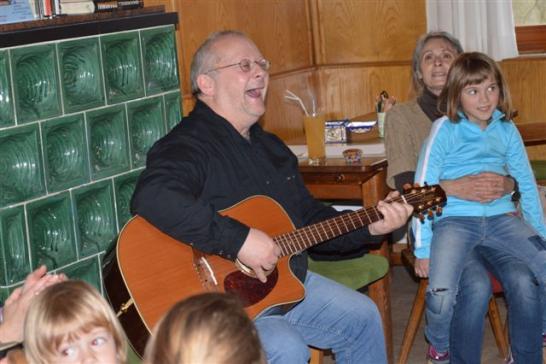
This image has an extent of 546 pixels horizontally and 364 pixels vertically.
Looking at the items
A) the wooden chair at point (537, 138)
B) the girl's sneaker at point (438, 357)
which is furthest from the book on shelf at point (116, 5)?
the wooden chair at point (537, 138)

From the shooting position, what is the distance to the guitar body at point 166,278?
104 inches

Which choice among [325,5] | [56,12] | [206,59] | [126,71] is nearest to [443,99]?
[206,59]

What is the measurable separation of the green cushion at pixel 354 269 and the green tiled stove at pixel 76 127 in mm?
658

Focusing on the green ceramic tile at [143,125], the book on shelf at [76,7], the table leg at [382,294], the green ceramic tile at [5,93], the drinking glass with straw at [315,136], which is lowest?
the table leg at [382,294]

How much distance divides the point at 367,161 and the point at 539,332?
788 millimetres

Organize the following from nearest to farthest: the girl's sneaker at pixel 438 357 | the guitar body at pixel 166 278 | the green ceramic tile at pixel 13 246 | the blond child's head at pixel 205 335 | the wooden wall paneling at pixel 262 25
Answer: the blond child's head at pixel 205 335 → the guitar body at pixel 166 278 → the green ceramic tile at pixel 13 246 → the girl's sneaker at pixel 438 357 → the wooden wall paneling at pixel 262 25

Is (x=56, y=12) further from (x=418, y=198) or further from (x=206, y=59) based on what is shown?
(x=418, y=198)

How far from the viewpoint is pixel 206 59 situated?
9.92 feet

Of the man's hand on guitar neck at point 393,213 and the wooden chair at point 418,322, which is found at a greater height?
the man's hand on guitar neck at point 393,213

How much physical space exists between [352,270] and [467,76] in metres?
0.70

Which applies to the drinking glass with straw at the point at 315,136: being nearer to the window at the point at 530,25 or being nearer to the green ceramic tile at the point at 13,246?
the green ceramic tile at the point at 13,246

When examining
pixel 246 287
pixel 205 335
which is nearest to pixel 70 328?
pixel 205 335

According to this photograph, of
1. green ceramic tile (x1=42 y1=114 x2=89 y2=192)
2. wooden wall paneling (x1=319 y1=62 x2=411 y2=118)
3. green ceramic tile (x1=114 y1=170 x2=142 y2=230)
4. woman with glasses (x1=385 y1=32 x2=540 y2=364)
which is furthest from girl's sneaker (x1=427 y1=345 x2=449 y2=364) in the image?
wooden wall paneling (x1=319 y1=62 x2=411 y2=118)

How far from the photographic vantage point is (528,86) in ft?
15.5
